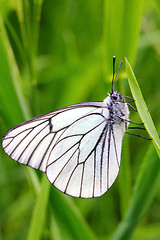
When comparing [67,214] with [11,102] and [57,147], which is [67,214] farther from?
[11,102]

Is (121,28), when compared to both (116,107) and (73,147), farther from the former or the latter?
(73,147)

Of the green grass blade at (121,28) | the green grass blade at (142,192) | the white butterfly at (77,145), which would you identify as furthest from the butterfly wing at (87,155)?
the green grass blade at (121,28)

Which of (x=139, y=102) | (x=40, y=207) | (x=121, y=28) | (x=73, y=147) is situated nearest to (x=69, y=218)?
(x=40, y=207)

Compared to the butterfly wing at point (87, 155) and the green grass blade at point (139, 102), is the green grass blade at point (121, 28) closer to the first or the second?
the butterfly wing at point (87, 155)

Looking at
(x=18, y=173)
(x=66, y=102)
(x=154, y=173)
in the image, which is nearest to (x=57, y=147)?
(x=154, y=173)

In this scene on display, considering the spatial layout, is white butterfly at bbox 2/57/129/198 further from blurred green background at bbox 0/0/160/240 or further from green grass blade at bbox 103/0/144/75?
green grass blade at bbox 103/0/144/75

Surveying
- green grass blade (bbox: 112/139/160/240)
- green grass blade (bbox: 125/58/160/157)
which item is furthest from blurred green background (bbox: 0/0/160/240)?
green grass blade (bbox: 125/58/160/157)
